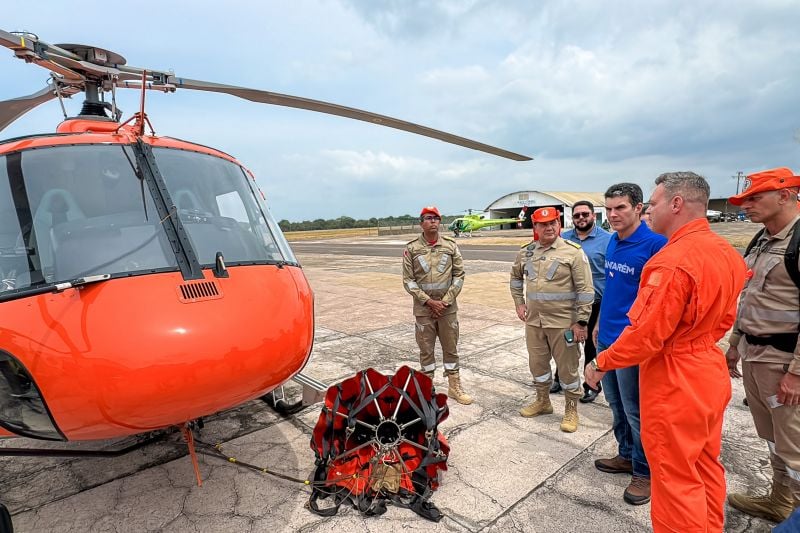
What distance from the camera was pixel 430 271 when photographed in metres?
4.44

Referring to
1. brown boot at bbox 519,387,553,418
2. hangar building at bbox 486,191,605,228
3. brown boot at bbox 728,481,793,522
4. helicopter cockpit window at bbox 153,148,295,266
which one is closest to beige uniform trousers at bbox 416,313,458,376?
brown boot at bbox 519,387,553,418

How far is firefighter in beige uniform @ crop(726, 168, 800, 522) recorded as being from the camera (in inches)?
90.8

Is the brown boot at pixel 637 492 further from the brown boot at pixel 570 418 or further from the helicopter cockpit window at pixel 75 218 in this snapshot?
the helicopter cockpit window at pixel 75 218

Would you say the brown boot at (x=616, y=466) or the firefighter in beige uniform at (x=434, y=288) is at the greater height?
the firefighter in beige uniform at (x=434, y=288)

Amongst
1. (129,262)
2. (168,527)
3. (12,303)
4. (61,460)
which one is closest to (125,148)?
(129,262)

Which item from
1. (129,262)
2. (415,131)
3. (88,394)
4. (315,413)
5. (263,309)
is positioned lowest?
(315,413)

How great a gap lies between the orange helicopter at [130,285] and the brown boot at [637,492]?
7.23ft

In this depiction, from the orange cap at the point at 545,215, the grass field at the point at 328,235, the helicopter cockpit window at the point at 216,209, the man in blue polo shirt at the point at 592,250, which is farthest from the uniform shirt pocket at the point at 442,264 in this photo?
the grass field at the point at 328,235

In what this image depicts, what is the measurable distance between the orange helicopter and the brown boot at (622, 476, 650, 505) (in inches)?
86.7

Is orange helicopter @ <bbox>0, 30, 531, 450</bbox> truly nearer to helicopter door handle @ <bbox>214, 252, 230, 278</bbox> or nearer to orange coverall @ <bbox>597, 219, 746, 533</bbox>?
helicopter door handle @ <bbox>214, 252, 230, 278</bbox>

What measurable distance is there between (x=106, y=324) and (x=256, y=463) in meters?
1.76

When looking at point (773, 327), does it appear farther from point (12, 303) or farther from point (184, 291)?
point (12, 303)

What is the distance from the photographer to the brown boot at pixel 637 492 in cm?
263

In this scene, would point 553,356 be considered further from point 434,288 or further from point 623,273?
point 434,288
